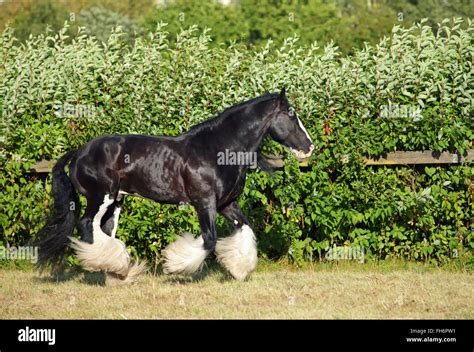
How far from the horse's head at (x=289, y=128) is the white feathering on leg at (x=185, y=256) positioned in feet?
4.81

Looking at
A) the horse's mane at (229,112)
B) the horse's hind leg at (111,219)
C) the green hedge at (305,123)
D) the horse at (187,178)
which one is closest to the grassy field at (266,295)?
the horse at (187,178)

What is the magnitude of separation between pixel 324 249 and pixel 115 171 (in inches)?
118

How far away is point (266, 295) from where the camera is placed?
28.2 ft

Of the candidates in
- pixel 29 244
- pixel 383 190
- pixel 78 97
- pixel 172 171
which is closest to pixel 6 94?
pixel 78 97

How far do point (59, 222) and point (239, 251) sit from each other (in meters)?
2.20

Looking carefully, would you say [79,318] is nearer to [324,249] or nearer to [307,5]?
[324,249]

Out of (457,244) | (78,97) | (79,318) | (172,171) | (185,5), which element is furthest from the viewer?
(185,5)

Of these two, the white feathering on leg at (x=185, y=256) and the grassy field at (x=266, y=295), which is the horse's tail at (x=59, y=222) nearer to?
the grassy field at (x=266, y=295)

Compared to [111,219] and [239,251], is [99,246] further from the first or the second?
[239,251]

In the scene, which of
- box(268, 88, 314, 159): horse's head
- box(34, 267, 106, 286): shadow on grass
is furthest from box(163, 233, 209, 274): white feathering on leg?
box(268, 88, 314, 159): horse's head

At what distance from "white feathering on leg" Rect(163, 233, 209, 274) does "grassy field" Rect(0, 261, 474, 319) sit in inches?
9.7

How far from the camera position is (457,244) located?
32.9 ft

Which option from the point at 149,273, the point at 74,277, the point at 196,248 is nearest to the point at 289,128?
the point at 196,248

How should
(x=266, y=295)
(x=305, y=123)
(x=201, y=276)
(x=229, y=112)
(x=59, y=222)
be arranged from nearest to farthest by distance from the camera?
(x=266, y=295) → (x=229, y=112) → (x=59, y=222) → (x=201, y=276) → (x=305, y=123)
